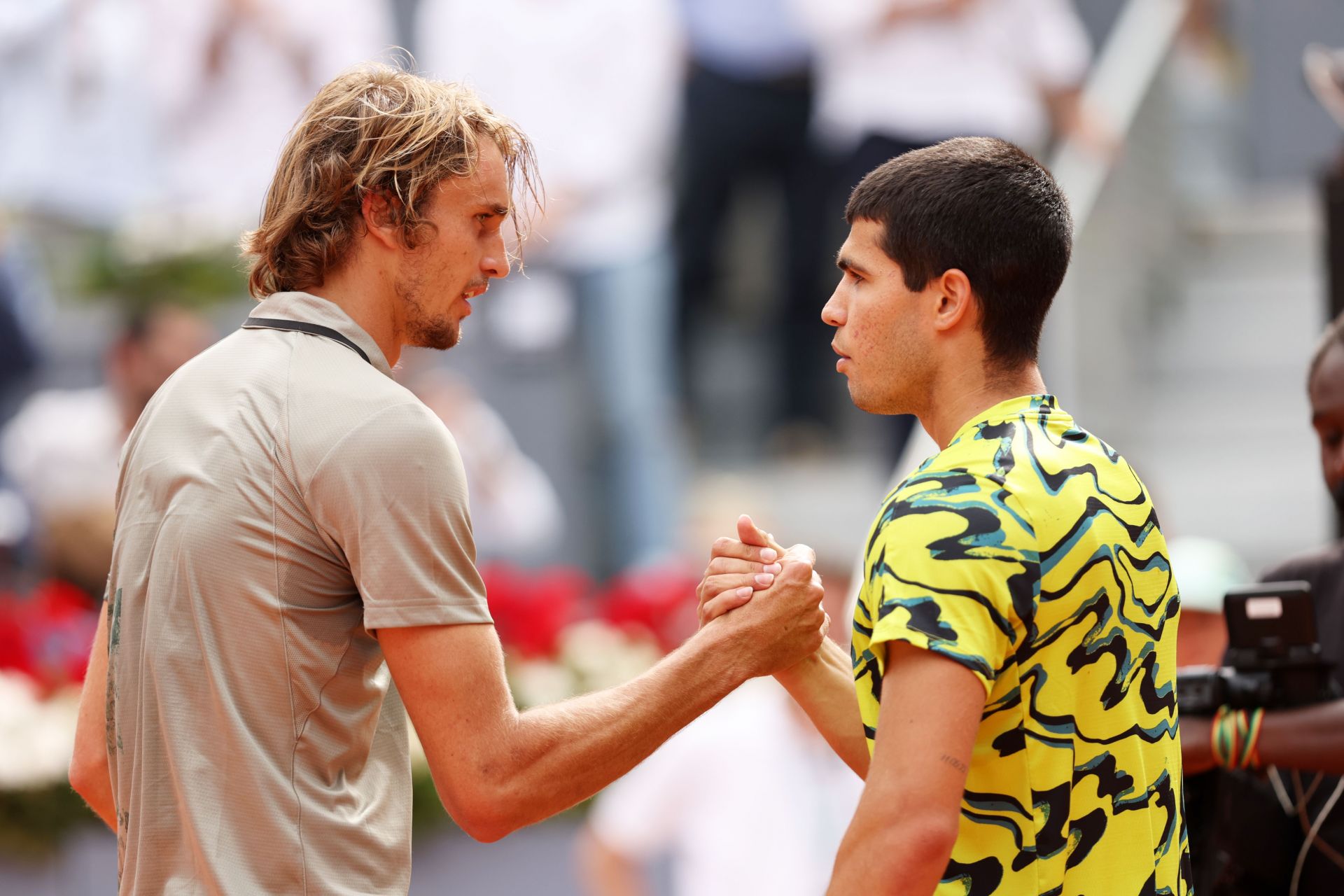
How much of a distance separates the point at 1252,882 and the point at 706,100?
641cm

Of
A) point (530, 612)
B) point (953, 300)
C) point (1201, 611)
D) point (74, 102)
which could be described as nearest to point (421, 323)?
point (953, 300)

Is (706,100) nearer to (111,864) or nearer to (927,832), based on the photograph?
(111,864)

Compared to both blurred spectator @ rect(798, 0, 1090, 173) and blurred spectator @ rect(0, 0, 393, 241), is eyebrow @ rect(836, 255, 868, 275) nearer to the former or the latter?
blurred spectator @ rect(798, 0, 1090, 173)

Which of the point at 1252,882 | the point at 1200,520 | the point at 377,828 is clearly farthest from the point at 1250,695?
the point at 1200,520

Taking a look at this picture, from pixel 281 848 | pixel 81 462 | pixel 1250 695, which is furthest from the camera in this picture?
pixel 81 462

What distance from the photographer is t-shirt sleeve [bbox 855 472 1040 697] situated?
1.64m

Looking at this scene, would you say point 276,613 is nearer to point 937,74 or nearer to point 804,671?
point 804,671

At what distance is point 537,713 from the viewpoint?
2.00m

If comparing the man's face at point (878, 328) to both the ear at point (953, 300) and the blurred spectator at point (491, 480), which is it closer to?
the ear at point (953, 300)

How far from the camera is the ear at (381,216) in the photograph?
6.79ft

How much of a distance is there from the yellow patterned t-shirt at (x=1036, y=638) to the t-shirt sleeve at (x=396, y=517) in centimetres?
53

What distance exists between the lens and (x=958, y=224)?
1.85 metres

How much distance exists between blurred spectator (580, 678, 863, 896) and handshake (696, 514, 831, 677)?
239cm

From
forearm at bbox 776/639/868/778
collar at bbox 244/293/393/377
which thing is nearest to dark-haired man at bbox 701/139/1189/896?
forearm at bbox 776/639/868/778
